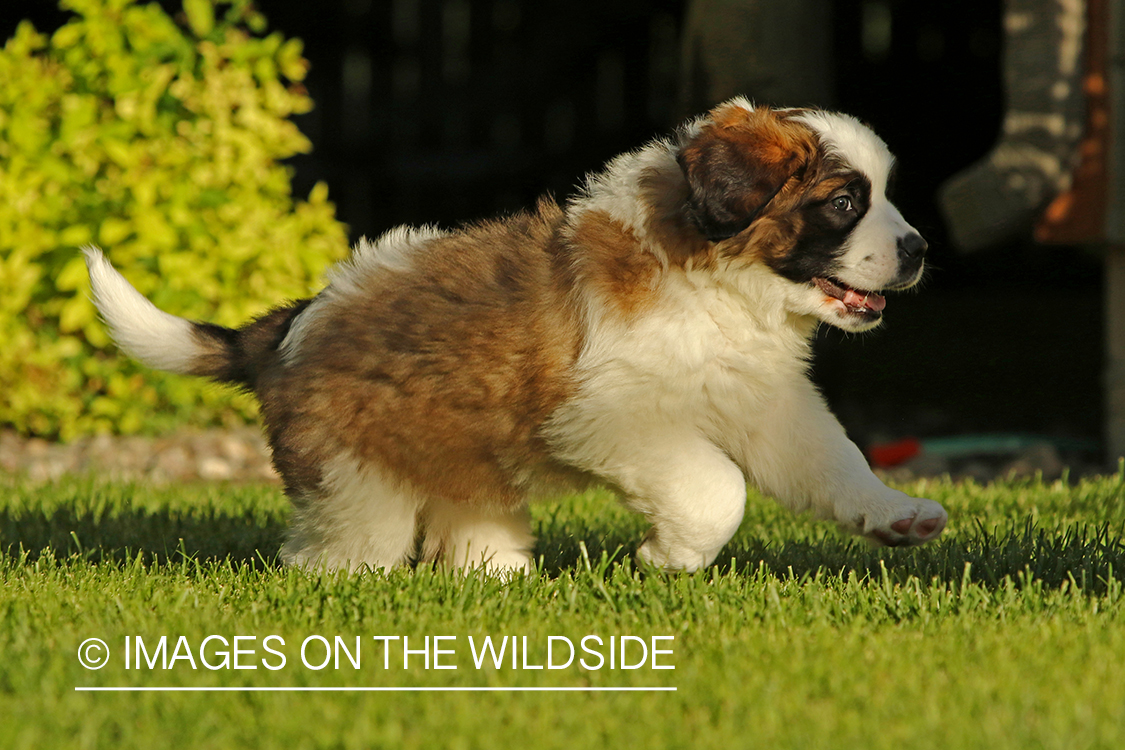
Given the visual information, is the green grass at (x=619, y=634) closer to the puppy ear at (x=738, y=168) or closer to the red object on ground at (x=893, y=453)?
the puppy ear at (x=738, y=168)

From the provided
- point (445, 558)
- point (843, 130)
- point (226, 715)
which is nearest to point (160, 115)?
point (445, 558)

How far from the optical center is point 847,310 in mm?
3111

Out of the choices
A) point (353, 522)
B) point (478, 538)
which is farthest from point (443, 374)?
point (478, 538)

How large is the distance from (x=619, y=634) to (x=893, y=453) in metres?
3.61

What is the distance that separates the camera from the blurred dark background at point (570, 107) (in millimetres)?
9336

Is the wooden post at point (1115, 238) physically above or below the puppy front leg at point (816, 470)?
above

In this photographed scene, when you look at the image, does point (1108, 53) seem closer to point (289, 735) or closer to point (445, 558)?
point (445, 558)

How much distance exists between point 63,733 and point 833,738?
134 cm

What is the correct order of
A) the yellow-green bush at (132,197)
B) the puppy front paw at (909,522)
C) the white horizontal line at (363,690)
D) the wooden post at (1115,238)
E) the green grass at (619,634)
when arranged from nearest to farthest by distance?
the green grass at (619,634) < the white horizontal line at (363,690) < the puppy front paw at (909,522) < the wooden post at (1115,238) < the yellow-green bush at (132,197)

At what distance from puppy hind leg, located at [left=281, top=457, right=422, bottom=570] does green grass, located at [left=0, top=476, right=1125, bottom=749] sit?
126 millimetres

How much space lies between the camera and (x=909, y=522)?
2.96 metres

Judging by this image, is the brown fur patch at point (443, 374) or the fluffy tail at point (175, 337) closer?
the brown fur patch at point (443, 374)

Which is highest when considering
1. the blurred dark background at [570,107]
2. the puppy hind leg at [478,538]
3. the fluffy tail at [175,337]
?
the blurred dark background at [570,107]

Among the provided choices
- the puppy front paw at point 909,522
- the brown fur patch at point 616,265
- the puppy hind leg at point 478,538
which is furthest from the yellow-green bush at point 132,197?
the puppy front paw at point 909,522
